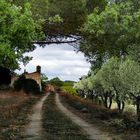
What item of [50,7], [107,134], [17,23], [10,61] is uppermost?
[50,7]

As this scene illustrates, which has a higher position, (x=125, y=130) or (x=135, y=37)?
(x=135, y=37)

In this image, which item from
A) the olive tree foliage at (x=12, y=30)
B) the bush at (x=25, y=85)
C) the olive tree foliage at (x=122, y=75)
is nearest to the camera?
the olive tree foliage at (x=12, y=30)

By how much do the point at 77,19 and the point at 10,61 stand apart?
1148 centimetres

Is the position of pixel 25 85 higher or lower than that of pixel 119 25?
lower

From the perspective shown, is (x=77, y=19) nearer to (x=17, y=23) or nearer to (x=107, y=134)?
(x=17, y=23)

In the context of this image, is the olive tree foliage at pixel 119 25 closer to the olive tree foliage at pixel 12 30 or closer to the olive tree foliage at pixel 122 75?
the olive tree foliage at pixel 122 75

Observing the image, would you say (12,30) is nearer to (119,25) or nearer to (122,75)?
(119,25)

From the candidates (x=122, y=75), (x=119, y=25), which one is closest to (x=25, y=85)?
(x=122, y=75)

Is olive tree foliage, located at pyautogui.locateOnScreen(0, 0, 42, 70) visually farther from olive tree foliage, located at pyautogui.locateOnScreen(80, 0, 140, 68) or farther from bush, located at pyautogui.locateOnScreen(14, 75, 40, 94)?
bush, located at pyautogui.locateOnScreen(14, 75, 40, 94)

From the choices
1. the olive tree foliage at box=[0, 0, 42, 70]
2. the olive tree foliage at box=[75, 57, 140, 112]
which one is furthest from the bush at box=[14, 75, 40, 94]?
the olive tree foliage at box=[0, 0, 42, 70]

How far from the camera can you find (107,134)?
3269 centimetres

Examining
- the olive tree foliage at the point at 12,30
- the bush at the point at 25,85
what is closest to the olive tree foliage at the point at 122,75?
the olive tree foliage at the point at 12,30

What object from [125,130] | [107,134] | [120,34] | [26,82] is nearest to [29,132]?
[107,134]

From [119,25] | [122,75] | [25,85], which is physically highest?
[119,25]
